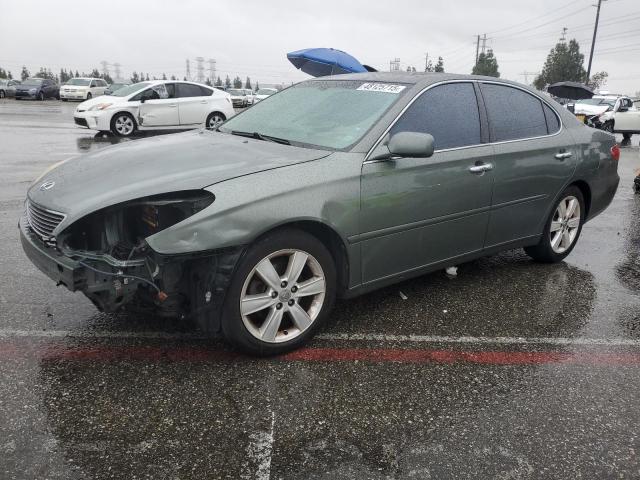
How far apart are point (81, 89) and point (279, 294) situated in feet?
113

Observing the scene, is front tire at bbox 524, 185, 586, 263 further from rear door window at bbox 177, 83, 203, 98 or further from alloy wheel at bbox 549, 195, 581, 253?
rear door window at bbox 177, 83, 203, 98

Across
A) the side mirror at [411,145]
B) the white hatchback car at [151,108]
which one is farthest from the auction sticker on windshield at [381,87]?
the white hatchback car at [151,108]

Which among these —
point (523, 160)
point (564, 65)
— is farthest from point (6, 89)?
point (564, 65)

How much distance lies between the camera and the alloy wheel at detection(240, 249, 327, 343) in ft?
9.83

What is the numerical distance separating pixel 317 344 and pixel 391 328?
0.55 metres

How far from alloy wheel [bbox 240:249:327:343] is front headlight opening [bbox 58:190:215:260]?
0.49 m

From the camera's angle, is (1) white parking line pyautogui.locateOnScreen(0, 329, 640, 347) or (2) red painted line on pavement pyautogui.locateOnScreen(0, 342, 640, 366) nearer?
(2) red painted line on pavement pyautogui.locateOnScreen(0, 342, 640, 366)

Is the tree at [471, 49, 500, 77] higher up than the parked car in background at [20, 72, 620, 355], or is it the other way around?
the tree at [471, 49, 500, 77]

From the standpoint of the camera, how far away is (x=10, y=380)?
2814mm

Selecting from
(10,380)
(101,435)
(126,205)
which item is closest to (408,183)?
(126,205)

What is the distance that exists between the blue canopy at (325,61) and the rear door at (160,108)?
3439mm

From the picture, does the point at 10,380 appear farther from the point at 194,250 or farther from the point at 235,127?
the point at 235,127

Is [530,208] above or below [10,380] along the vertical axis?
above

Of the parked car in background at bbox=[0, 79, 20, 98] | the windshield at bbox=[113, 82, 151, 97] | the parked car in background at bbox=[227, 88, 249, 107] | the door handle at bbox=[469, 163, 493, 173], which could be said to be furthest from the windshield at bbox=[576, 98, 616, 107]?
the parked car in background at bbox=[0, 79, 20, 98]
